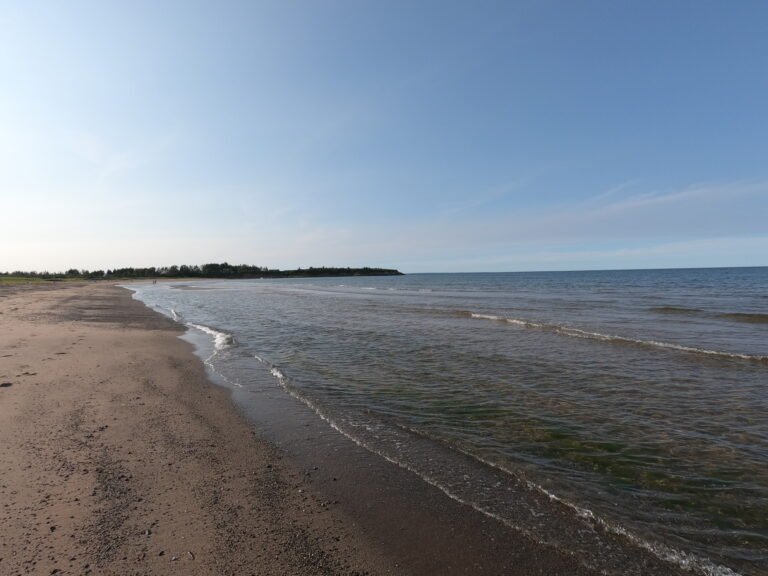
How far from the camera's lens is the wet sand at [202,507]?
3.70 meters

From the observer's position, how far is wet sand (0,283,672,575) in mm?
3695

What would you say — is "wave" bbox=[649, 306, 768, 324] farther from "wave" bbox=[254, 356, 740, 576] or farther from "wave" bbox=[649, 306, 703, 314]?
"wave" bbox=[254, 356, 740, 576]

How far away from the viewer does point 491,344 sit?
16.1m

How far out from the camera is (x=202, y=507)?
14.9ft

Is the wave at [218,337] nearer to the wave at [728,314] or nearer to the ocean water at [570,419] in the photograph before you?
the ocean water at [570,419]

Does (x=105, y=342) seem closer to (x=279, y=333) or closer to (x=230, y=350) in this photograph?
(x=230, y=350)

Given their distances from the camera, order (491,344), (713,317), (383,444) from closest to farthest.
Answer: (383,444) < (491,344) < (713,317)

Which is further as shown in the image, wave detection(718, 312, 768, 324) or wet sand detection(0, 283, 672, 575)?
wave detection(718, 312, 768, 324)

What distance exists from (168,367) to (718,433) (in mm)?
12862

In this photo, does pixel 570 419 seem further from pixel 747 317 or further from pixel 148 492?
pixel 747 317

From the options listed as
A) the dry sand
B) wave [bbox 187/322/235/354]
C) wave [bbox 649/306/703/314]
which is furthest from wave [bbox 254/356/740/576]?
wave [bbox 649/306/703/314]

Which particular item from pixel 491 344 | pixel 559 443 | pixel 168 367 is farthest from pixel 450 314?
pixel 559 443

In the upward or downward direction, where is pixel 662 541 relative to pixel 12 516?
downward

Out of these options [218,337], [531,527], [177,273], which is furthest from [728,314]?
Result: [177,273]
